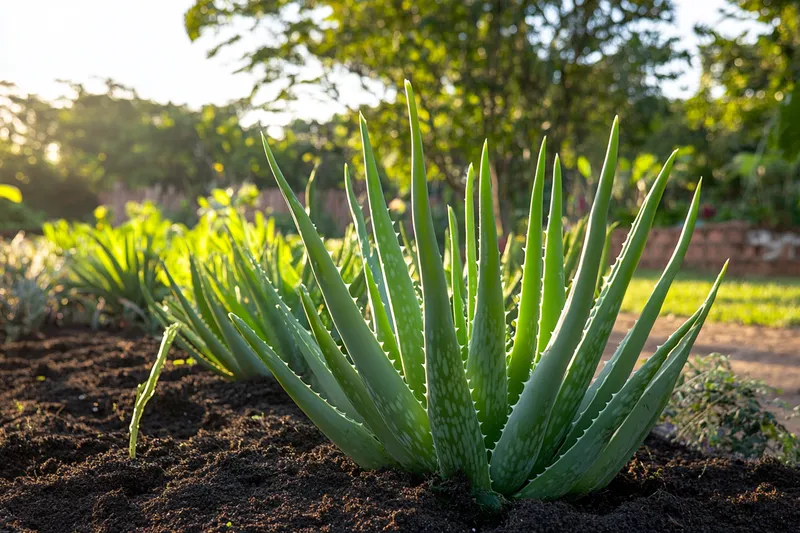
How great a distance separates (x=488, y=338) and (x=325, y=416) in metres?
0.32

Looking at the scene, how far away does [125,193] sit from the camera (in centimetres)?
2906

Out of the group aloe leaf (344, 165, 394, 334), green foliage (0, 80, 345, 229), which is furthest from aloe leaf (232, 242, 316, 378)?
green foliage (0, 80, 345, 229)

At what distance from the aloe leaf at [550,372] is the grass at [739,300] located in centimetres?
534

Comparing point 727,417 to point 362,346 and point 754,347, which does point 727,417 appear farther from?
point 754,347

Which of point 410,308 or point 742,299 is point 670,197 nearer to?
point 742,299

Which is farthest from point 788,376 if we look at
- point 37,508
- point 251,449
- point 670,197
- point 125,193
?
point 125,193

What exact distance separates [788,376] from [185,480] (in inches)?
145

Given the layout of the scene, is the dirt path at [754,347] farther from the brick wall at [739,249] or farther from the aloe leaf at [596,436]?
the brick wall at [739,249]

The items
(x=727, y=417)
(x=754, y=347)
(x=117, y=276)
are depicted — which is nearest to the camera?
(x=727, y=417)

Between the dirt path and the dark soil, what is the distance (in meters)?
1.97

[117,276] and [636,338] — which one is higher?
[636,338]

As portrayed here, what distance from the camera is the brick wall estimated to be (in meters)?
10.7

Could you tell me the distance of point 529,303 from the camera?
3.77ft

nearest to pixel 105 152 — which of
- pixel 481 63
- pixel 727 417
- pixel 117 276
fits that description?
pixel 481 63
